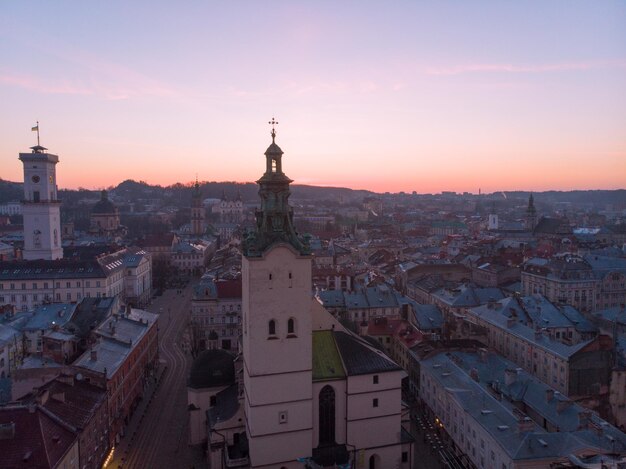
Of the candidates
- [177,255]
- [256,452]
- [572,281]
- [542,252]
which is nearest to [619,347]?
[572,281]

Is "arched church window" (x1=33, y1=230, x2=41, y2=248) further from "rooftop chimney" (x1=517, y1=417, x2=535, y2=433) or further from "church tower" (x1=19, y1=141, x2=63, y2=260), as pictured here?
"rooftop chimney" (x1=517, y1=417, x2=535, y2=433)

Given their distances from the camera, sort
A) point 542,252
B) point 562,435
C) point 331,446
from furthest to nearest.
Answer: point 542,252, point 331,446, point 562,435

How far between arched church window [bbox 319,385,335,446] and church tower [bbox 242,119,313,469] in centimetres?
136

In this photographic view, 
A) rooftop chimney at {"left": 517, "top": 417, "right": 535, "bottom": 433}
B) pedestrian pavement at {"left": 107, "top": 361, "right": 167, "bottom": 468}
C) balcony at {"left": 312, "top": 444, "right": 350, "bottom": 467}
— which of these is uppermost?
rooftop chimney at {"left": 517, "top": 417, "right": 535, "bottom": 433}

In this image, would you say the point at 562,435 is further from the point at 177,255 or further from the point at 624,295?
the point at 177,255

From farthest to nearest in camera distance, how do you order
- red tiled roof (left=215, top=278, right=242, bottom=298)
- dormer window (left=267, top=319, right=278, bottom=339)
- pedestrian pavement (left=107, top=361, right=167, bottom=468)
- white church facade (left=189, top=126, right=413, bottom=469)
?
red tiled roof (left=215, top=278, right=242, bottom=298) < pedestrian pavement (left=107, top=361, right=167, bottom=468) < dormer window (left=267, top=319, right=278, bottom=339) < white church facade (left=189, top=126, right=413, bottom=469)

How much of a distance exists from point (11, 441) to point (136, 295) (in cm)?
6995

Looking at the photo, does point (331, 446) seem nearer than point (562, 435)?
No

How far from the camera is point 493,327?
64.6m

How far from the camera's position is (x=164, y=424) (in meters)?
48.1

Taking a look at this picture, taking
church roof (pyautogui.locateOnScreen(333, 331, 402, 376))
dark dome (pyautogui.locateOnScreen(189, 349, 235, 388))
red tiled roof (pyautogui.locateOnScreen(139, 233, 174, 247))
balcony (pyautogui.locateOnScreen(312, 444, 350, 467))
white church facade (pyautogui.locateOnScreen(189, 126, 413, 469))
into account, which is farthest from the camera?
red tiled roof (pyautogui.locateOnScreen(139, 233, 174, 247))

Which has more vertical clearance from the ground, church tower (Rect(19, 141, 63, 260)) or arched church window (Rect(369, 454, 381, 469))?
church tower (Rect(19, 141, 63, 260))

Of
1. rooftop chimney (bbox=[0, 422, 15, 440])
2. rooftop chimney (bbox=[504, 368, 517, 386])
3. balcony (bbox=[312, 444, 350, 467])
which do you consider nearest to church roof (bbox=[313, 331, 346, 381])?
balcony (bbox=[312, 444, 350, 467])

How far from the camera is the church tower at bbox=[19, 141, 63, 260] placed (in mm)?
93688
